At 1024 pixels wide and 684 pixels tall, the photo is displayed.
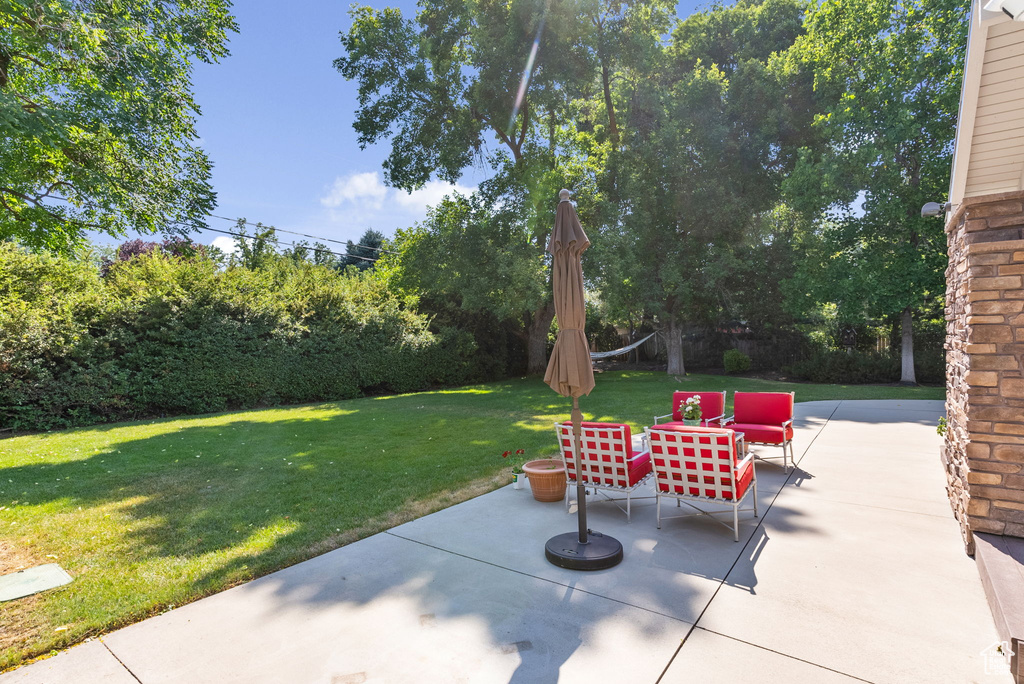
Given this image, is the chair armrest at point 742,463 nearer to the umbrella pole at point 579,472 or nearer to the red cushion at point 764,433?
the umbrella pole at point 579,472

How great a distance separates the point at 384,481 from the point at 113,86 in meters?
7.92

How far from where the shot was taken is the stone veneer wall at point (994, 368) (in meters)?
3.15

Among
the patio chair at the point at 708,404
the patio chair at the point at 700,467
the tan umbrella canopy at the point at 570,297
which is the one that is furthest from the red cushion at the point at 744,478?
the patio chair at the point at 708,404

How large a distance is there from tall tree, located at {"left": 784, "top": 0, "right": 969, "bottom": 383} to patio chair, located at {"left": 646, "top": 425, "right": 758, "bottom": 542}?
1212 cm

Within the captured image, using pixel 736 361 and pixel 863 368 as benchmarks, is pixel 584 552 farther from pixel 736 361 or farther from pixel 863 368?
pixel 736 361

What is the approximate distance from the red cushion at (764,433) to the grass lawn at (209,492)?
2.37 metres

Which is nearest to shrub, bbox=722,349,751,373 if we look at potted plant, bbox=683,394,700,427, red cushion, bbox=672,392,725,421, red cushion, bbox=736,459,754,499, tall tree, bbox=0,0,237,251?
red cushion, bbox=672,392,725,421

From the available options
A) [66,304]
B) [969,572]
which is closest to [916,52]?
[969,572]

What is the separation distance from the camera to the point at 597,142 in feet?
58.9

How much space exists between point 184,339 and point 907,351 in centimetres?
1807

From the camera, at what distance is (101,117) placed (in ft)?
25.6

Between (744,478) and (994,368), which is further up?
(994,368)

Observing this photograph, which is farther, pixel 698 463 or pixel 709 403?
pixel 709 403

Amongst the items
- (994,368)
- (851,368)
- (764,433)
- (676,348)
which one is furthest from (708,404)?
(676,348)
